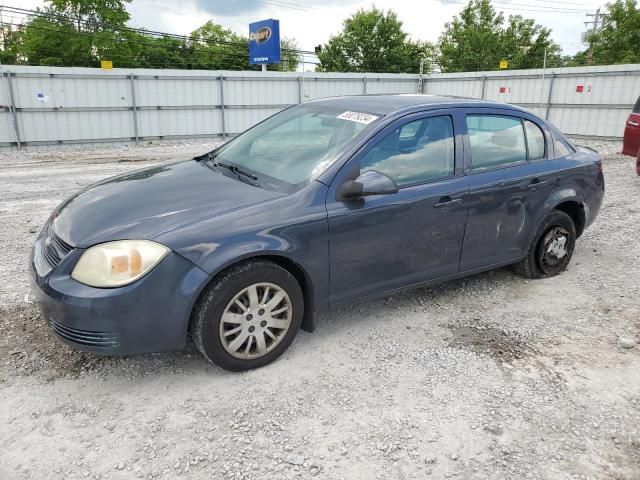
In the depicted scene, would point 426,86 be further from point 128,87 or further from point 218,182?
point 218,182

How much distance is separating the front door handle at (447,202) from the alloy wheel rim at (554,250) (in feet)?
4.32

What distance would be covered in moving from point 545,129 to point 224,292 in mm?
3240

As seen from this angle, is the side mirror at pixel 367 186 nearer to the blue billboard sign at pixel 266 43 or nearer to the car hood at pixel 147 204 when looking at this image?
the car hood at pixel 147 204

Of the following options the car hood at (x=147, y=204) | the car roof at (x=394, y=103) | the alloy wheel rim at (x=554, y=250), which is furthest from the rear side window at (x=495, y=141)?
the car hood at (x=147, y=204)

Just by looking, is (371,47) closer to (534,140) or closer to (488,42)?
(488,42)

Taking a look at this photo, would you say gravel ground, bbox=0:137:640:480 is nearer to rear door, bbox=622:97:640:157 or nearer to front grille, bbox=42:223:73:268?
front grille, bbox=42:223:73:268

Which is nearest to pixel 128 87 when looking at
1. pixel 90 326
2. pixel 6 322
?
pixel 6 322

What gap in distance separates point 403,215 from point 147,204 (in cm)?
165

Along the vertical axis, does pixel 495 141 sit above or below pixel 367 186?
above

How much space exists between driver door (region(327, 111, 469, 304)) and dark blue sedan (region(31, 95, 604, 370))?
10 millimetres

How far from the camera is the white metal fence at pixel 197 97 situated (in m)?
14.4

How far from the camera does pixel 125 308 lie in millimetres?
2727

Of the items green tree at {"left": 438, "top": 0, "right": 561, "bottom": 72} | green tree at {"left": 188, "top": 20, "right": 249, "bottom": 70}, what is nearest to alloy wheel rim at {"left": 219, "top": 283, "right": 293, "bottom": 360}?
green tree at {"left": 438, "top": 0, "right": 561, "bottom": 72}

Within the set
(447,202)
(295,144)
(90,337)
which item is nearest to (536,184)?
(447,202)
